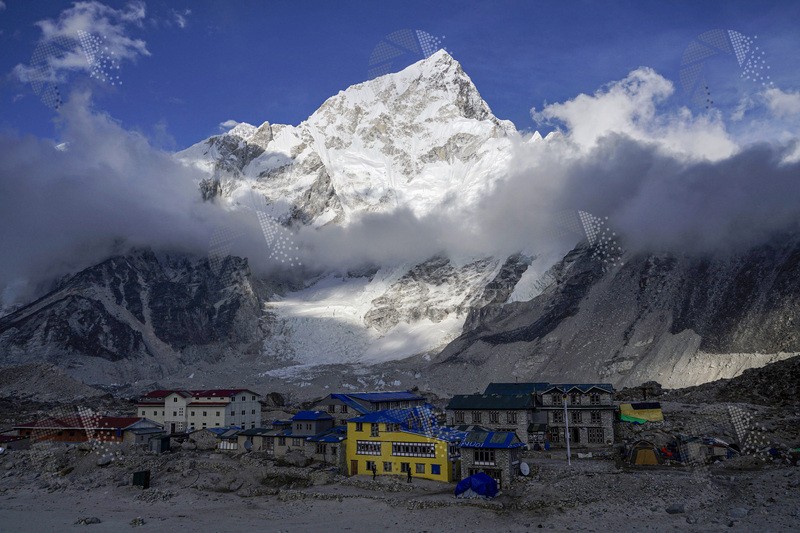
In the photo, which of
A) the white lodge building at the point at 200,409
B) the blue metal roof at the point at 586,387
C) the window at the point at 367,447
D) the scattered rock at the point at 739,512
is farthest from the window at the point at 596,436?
the white lodge building at the point at 200,409

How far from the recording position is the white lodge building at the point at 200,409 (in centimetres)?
6309

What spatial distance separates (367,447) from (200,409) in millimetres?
29191

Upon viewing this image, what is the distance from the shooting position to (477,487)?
33375 millimetres

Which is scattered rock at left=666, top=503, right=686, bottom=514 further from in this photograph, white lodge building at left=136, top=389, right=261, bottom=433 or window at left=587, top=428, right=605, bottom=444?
white lodge building at left=136, top=389, right=261, bottom=433

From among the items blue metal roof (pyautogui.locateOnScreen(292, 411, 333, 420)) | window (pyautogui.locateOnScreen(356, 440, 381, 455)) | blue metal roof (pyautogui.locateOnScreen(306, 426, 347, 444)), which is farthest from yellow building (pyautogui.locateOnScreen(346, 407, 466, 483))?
blue metal roof (pyautogui.locateOnScreen(292, 411, 333, 420))

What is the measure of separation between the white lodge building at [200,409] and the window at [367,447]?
84.8ft

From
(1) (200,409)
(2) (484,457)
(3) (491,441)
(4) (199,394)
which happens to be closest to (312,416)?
(2) (484,457)

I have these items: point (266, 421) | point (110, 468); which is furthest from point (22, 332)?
point (110, 468)

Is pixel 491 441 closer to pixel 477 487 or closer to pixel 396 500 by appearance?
pixel 477 487

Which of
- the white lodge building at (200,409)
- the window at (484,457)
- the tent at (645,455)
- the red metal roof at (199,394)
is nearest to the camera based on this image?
the window at (484,457)

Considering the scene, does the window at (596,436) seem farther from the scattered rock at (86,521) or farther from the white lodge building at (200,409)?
the white lodge building at (200,409)

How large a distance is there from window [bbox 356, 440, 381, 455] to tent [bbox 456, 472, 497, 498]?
302 inches

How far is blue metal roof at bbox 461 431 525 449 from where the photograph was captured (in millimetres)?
35059

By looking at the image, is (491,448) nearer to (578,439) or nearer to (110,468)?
(578,439)
